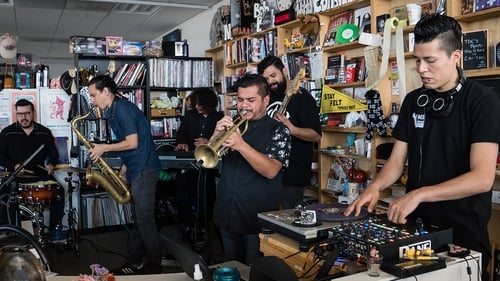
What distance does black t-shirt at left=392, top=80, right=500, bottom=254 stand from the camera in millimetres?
1536

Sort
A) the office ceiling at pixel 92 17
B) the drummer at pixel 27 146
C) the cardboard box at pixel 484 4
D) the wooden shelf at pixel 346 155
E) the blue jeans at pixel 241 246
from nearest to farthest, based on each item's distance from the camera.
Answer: the blue jeans at pixel 241 246, the cardboard box at pixel 484 4, the wooden shelf at pixel 346 155, the drummer at pixel 27 146, the office ceiling at pixel 92 17

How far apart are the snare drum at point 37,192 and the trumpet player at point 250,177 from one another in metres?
2.73

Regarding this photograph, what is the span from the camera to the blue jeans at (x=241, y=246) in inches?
86.6

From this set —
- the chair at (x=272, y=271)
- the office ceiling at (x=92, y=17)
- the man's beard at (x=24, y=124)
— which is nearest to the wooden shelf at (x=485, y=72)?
the chair at (x=272, y=271)

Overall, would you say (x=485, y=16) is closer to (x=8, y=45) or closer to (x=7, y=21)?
(x=8, y=45)

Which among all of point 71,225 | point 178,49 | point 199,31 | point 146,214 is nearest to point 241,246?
point 146,214

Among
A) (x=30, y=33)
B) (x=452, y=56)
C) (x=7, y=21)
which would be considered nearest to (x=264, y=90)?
(x=452, y=56)

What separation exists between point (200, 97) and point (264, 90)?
2564mm

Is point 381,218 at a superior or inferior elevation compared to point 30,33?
inferior

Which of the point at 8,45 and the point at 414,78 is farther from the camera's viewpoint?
the point at 8,45

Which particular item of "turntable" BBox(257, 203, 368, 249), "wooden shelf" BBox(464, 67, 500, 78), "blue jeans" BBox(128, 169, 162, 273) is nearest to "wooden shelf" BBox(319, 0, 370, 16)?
"wooden shelf" BBox(464, 67, 500, 78)

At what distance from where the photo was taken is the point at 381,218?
1499 millimetres

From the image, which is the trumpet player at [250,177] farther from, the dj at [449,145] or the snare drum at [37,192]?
the snare drum at [37,192]

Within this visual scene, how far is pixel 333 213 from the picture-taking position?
5.18 ft
